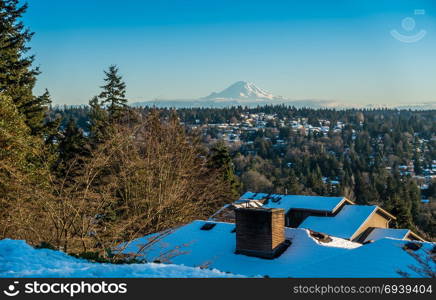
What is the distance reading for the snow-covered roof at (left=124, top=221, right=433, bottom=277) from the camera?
9523mm

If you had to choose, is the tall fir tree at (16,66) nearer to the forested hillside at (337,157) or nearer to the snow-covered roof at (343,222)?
the forested hillside at (337,157)

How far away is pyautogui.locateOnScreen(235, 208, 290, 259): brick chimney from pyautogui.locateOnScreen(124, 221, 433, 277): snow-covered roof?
0.95 ft

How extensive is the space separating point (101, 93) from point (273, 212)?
23911 millimetres

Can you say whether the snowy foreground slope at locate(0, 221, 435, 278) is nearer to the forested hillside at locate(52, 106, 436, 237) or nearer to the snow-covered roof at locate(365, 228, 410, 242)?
the snow-covered roof at locate(365, 228, 410, 242)

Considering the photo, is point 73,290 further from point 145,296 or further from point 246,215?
point 246,215

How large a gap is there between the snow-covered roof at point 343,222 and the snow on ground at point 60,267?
17347 millimetres

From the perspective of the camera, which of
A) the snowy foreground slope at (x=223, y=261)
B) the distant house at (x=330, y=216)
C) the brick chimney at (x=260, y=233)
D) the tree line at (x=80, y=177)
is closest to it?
the snowy foreground slope at (x=223, y=261)

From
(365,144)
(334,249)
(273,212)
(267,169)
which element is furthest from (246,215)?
(365,144)

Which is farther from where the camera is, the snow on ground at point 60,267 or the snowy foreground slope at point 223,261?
the snowy foreground slope at point 223,261

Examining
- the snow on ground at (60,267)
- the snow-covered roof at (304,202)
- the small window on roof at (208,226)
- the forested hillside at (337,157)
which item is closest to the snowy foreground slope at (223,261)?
the snow on ground at (60,267)

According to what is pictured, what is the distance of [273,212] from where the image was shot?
12.5m

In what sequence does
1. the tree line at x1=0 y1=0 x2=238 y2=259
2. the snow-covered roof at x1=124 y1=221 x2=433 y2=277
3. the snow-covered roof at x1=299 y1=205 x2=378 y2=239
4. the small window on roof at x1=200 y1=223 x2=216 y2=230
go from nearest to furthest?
the snow-covered roof at x1=124 y1=221 x2=433 y2=277 < the tree line at x1=0 y1=0 x2=238 y2=259 < the small window on roof at x1=200 y1=223 x2=216 y2=230 < the snow-covered roof at x1=299 y1=205 x2=378 y2=239

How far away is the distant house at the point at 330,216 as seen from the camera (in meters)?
22.6

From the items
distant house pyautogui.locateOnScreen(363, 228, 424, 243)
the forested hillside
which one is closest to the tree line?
the forested hillside
